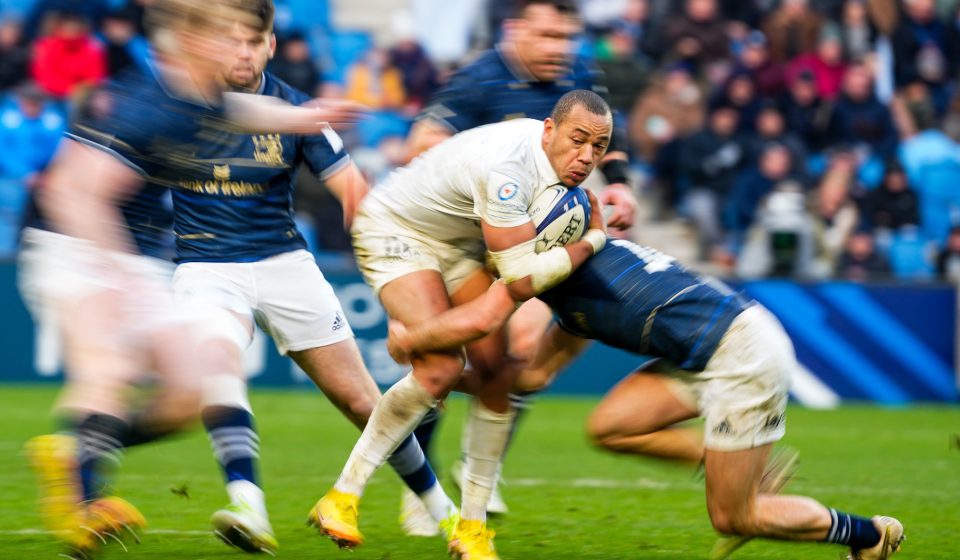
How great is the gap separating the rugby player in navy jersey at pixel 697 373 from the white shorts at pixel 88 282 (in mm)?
1104

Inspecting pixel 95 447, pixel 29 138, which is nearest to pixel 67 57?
pixel 29 138

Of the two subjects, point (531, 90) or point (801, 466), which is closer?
point (531, 90)

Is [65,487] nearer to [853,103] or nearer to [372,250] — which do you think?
[372,250]

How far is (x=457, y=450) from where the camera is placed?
1057 cm

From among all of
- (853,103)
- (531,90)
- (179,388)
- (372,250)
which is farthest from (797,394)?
(179,388)

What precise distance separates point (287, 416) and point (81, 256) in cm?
746

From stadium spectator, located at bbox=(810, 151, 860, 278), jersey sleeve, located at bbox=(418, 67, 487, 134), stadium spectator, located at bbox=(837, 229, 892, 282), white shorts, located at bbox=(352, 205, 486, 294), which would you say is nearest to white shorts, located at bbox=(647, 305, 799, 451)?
white shorts, located at bbox=(352, 205, 486, 294)

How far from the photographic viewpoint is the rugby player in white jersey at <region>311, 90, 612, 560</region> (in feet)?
18.7

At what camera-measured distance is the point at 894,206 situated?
1658cm

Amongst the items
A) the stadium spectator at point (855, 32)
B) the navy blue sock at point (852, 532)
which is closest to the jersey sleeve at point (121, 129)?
the navy blue sock at point (852, 532)

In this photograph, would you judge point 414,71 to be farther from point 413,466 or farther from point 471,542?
point 471,542

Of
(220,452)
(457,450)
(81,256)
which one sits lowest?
(457,450)

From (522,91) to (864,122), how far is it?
10.8 meters

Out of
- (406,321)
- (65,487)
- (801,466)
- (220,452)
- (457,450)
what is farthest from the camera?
(457,450)
